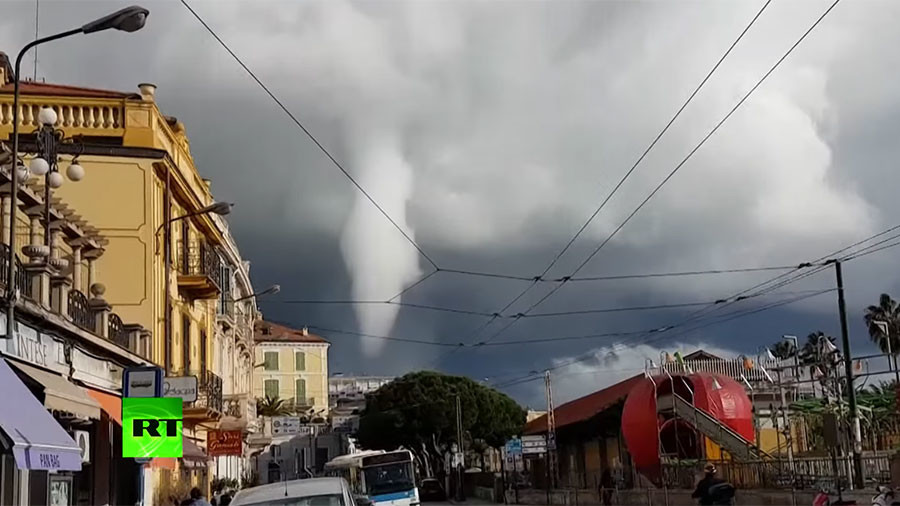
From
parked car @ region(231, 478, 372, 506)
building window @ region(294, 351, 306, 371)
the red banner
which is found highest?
building window @ region(294, 351, 306, 371)

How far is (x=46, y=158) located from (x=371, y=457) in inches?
935

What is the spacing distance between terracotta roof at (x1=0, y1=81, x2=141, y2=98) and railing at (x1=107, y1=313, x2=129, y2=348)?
336 inches

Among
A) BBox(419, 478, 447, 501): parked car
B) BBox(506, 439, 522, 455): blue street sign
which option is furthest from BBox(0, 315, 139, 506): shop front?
BBox(419, 478, 447, 501): parked car

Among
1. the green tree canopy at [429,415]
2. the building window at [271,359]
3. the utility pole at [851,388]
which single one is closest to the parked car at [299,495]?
the utility pole at [851,388]

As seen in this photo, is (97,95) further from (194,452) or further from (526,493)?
(526,493)

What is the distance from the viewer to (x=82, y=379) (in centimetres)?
2039

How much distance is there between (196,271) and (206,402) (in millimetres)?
4405

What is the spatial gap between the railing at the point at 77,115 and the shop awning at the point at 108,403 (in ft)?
35.9

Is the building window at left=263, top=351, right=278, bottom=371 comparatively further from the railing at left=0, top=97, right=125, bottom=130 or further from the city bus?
the railing at left=0, top=97, right=125, bottom=130

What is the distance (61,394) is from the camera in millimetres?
16453

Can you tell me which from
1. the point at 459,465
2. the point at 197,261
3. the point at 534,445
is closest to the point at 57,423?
the point at 197,261

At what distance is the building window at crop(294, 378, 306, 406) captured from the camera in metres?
107

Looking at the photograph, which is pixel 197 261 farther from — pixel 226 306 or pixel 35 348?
pixel 35 348

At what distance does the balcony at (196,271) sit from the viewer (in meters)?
34.5
